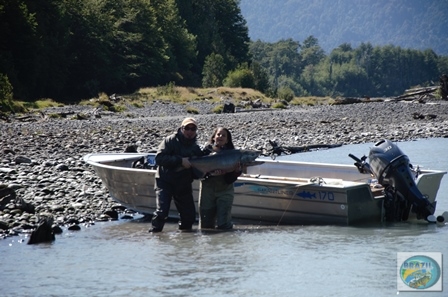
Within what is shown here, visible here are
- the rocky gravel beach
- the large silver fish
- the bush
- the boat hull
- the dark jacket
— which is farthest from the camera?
the bush

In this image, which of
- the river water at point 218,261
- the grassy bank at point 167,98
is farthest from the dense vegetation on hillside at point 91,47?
the river water at point 218,261

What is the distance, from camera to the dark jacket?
14.4 meters

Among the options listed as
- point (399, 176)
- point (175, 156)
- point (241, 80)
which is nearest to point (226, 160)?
point (175, 156)

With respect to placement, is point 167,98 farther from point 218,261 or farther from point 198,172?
point 218,261

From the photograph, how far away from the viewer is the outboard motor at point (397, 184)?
1509 centimetres

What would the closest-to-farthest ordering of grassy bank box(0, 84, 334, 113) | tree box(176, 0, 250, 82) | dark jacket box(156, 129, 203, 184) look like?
dark jacket box(156, 129, 203, 184), grassy bank box(0, 84, 334, 113), tree box(176, 0, 250, 82)

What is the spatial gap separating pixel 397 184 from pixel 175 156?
143 inches

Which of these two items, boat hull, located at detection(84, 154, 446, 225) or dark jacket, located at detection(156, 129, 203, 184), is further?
boat hull, located at detection(84, 154, 446, 225)

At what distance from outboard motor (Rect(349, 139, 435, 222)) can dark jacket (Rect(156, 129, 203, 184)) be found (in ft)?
9.86

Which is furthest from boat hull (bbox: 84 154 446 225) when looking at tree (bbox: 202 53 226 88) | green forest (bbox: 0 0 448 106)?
tree (bbox: 202 53 226 88)

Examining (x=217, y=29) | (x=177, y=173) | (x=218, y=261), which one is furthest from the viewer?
(x=217, y=29)

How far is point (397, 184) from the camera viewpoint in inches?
595

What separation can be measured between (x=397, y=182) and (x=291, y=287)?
12.7ft

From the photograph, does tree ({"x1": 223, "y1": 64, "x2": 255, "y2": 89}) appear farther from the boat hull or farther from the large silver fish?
the large silver fish
